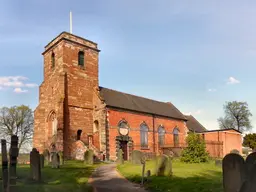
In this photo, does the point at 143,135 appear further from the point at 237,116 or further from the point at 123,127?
the point at 237,116

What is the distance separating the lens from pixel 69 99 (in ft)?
96.6

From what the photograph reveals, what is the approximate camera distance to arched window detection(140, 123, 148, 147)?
33.9 metres

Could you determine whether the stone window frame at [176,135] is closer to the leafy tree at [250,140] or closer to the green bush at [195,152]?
the green bush at [195,152]

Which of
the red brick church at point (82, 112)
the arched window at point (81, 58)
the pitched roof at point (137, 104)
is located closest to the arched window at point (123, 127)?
the red brick church at point (82, 112)

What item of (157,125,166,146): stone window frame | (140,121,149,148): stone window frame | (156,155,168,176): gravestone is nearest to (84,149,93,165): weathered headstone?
(156,155,168,176): gravestone

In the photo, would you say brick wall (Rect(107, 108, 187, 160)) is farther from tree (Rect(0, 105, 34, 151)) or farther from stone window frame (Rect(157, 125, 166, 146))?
tree (Rect(0, 105, 34, 151))

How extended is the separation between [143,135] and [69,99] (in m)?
10.5

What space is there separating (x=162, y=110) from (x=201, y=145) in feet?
53.5

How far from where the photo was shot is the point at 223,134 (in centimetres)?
4009

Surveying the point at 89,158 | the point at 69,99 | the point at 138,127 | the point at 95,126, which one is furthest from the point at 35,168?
the point at 138,127

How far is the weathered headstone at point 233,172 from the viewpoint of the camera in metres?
8.41

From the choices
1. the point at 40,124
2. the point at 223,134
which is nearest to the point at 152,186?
the point at 40,124

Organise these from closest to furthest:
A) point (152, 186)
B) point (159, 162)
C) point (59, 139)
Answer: point (152, 186)
point (159, 162)
point (59, 139)

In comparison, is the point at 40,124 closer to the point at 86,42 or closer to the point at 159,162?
the point at 86,42
